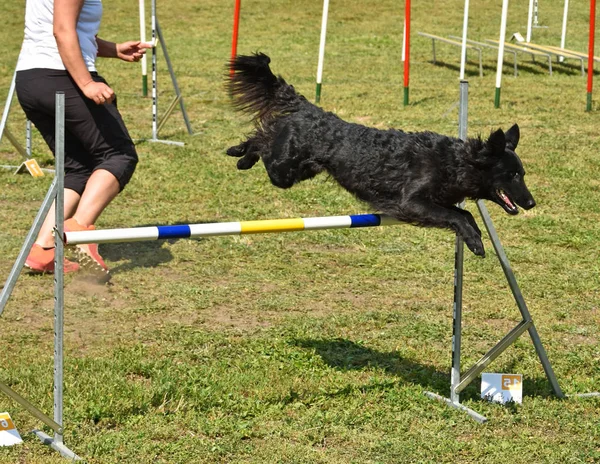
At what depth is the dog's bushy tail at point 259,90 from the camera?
16.2 feet

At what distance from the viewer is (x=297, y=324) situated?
529cm

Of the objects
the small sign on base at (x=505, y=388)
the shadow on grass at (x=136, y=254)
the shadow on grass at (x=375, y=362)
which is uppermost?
the small sign on base at (x=505, y=388)

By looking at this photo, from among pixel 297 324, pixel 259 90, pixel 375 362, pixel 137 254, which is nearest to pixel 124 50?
pixel 259 90

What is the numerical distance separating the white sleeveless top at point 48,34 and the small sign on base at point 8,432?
7.85ft

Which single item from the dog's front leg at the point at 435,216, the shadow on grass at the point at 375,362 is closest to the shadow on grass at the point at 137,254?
the shadow on grass at the point at 375,362

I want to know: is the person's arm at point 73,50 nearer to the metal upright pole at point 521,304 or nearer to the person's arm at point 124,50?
the person's arm at point 124,50

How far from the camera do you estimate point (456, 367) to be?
4277 mm

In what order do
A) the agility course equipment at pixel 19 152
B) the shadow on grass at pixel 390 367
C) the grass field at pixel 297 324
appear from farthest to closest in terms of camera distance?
the agility course equipment at pixel 19 152
the shadow on grass at pixel 390 367
the grass field at pixel 297 324

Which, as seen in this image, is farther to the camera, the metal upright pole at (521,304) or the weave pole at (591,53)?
the weave pole at (591,53)

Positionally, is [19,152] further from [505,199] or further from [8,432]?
[505,199]

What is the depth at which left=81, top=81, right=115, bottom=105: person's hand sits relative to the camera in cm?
508

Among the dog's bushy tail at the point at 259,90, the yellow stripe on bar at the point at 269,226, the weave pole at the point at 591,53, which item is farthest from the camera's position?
the weave pole at the point at 591,53

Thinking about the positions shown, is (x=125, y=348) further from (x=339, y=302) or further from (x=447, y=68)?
(x=447, y=68)

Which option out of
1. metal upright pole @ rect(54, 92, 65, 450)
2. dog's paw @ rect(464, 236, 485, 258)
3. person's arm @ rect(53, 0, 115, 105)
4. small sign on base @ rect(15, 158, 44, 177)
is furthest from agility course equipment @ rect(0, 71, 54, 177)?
dog's paw @ rect(464, 236, 485, 258)
